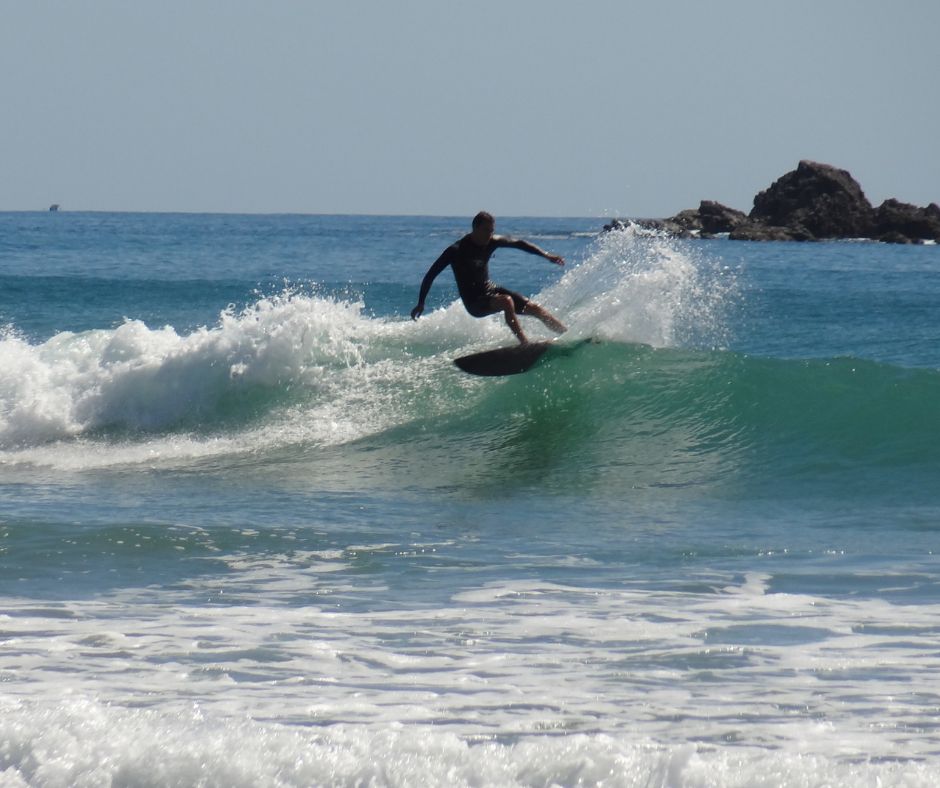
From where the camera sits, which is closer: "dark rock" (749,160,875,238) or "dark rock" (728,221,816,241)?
"dark rock" (728,221,816,241)

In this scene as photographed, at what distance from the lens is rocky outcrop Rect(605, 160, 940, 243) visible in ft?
194

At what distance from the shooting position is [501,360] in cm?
1152

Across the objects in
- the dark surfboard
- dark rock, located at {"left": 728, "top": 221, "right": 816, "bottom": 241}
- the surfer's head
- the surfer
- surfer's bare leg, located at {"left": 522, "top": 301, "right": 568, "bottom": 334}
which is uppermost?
dark rock, located at {"left": 728, "top": 221, "right": 816, "bottom": 241}

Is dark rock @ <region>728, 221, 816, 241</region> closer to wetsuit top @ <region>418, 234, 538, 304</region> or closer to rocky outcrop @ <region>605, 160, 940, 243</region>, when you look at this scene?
rocky outcrop @ <region>605, 160, 940, 243</region>

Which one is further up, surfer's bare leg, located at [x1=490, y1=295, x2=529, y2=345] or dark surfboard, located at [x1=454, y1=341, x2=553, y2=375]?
surfer's bare leg, located at [x1=490, y1=295, x2=529, y2=345]

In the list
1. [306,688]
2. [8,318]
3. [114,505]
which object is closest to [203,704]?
[306,688]

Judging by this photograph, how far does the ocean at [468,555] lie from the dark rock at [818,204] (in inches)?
1835

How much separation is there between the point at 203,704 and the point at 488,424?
7305 millimetres

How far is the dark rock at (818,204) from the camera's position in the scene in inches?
2363

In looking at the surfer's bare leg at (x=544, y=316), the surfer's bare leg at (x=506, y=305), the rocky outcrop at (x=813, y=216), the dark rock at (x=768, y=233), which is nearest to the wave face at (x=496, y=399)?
the surfer's bare leg at (x=544, y=316)

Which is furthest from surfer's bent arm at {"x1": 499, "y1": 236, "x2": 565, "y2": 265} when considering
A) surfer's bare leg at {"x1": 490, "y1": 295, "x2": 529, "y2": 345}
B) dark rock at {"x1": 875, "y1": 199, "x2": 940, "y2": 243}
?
dark rock at {"x1": 875, "y1": 199, "x2": 940, "y2": 243}

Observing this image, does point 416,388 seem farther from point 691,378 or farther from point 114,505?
point 114,505

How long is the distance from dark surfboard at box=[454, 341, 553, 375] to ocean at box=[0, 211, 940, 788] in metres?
0.56

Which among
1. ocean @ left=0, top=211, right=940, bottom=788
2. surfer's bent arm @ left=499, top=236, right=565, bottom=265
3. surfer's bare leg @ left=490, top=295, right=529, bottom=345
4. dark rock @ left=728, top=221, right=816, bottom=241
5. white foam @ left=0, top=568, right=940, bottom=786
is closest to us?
white foam @ left=0, top=568, right=940, bottom=786
